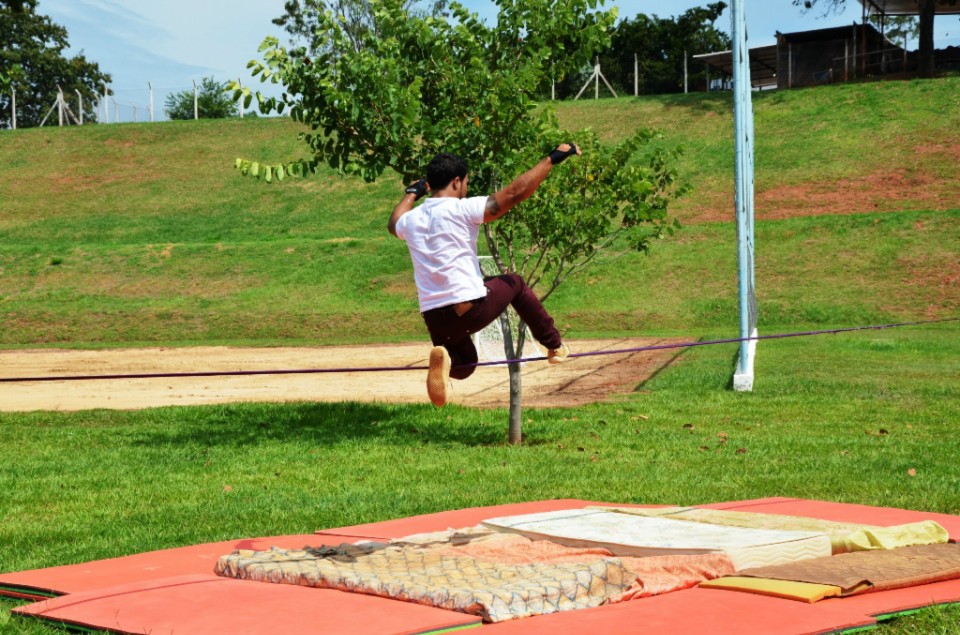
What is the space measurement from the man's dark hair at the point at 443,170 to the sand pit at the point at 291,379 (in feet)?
31.6

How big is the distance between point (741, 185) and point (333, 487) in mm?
8705

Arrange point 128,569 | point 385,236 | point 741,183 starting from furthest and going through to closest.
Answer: point 385,236
point 741,183
point 128,569

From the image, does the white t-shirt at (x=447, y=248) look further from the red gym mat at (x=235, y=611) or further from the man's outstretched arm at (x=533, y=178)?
the red gym mat at (x=235, y=611)

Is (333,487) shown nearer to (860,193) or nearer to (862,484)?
(862,484)

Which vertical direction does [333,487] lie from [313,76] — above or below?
below

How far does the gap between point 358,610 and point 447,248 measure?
2.22 m

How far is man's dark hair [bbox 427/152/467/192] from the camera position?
21.1 ft

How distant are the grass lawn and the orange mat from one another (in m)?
0.33

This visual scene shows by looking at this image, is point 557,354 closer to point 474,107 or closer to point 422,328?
point 474,107

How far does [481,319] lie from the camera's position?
253 inches

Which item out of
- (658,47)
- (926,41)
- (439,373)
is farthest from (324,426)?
(658,47)

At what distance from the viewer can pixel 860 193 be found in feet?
127

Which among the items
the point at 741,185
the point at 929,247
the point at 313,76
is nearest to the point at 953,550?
the point at 313,76

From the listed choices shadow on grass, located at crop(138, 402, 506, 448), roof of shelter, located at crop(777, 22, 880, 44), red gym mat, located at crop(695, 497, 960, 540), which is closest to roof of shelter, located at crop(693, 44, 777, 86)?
roof of shelter, located at crop(777, 22, 880, 44)
